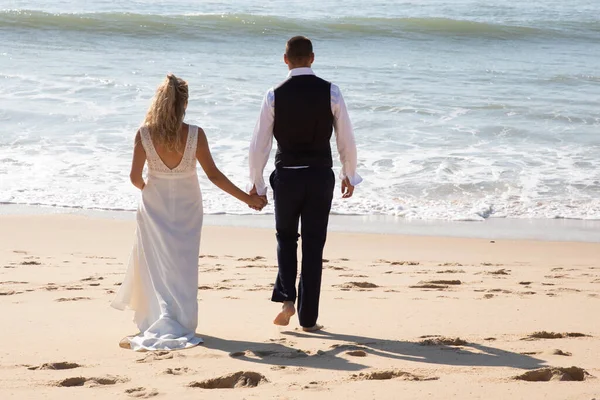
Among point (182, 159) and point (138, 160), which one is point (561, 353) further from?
point (138, 160)

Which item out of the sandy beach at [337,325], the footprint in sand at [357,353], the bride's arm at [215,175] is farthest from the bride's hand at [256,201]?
the footprint in sand at [357,353]

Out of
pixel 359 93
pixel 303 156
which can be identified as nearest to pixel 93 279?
pixel 303 156

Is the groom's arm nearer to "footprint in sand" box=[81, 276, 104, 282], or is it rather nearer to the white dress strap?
the white dress strap

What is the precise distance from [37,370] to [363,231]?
15.4 feet

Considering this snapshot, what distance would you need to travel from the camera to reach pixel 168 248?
4516mm

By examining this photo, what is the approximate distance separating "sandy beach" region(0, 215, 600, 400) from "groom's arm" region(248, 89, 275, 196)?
861 millimetres

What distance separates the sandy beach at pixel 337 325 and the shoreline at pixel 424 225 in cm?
35

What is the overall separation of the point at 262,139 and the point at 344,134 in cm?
43

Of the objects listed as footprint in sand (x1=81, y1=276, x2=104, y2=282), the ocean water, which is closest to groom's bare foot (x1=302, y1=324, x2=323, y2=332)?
footprint in sand (x1=81, y1=276, x2=104, y2=282)

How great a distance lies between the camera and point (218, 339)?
4.55 meters

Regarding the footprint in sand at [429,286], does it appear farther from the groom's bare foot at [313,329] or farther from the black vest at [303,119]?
the black vest at [303,119]

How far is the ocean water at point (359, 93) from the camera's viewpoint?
9.68 meters

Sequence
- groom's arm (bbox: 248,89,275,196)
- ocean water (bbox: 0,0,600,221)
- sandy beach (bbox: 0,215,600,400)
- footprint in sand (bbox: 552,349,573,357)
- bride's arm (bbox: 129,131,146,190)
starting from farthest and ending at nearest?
ocean water (bbox: 0,0,600,221) < groom's arm (bbox: 248,89,275,196) < bride's arm (bbox: 129,131,146,190) < footprint in sand (bbox: 552,349,573,357) < sandy beach (bbox: 0,215,600,400)

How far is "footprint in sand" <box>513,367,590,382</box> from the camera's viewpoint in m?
3.79
